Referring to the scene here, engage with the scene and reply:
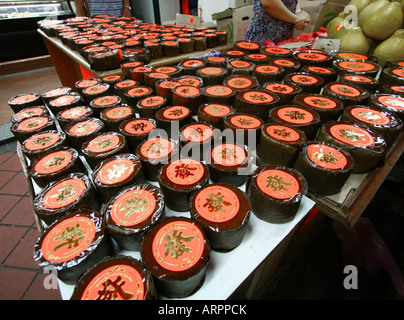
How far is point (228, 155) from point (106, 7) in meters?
6.15

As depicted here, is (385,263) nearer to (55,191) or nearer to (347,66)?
(347,66)

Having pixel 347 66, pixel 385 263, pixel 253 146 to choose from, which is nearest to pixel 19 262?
pixel 253 146

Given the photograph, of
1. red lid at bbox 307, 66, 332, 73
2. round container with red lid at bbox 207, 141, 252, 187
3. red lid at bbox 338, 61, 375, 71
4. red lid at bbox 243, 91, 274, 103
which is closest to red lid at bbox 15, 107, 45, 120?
round container with red lid at bbox 207, 141, 252, 187

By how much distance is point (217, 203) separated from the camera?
3.25 feet

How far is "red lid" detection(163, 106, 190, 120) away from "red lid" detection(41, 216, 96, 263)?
31.6 inches

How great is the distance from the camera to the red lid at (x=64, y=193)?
1.02 meters

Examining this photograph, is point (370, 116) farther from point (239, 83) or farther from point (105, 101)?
point (105, 101)

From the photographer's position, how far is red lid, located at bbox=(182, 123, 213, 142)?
1284 mm

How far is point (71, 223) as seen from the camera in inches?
36.8

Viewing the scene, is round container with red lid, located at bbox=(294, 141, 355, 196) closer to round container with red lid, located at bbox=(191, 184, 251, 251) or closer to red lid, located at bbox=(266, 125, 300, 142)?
red lid, located at bbox=(266, 125, 300, 142)

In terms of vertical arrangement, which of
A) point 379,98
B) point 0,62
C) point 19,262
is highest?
point 379,98

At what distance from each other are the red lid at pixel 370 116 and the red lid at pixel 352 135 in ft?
0.44
